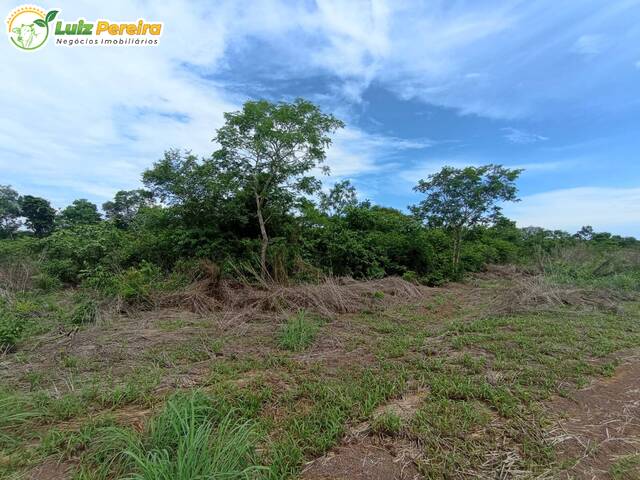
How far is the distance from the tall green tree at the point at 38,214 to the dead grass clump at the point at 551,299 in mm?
26193

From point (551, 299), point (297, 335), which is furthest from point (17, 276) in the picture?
point (551, 299)

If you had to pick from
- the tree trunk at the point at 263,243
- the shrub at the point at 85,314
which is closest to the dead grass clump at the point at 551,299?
the tree trunk at the point at 263,243

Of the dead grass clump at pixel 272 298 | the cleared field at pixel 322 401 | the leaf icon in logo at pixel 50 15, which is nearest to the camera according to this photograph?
the cleared field at pixel 322 401

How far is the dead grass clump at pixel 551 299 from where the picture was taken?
5.38 m

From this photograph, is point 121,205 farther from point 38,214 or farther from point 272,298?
point 272,298

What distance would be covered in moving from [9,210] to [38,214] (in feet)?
6.01

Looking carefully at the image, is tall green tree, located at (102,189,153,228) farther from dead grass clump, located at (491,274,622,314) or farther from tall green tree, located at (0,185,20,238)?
dead grass clump, located at (491,274,622,314)

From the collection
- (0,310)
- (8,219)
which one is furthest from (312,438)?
(8,219)

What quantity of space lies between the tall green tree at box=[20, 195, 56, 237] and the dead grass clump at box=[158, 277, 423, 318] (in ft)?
70.2

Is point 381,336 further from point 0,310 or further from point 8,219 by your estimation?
point 8,219

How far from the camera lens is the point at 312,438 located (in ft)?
6.16

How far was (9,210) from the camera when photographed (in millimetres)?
18594

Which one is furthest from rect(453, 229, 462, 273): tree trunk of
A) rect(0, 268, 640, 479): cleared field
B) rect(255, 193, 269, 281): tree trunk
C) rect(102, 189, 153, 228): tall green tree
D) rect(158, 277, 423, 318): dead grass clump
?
rect(102, 189, 153, 228): tall green tree

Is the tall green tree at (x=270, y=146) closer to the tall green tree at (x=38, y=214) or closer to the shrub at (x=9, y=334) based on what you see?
the shrub at (x=9, y=334)
